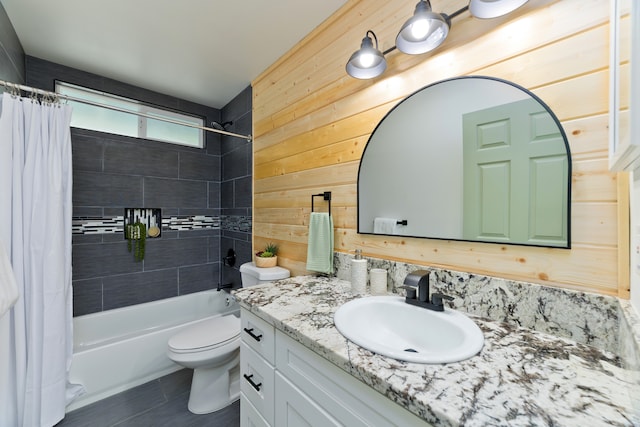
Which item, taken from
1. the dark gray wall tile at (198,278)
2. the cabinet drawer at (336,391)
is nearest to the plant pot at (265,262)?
the cabinet drawer at (336,391)

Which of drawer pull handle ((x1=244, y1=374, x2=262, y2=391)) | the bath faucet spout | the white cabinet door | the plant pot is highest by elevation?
the plant pot

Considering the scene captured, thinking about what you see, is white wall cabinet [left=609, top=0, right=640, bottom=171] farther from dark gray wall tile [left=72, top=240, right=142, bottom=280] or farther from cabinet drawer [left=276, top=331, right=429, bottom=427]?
dark gray wall tile [left=72, top=240, right=142, bottom=280]

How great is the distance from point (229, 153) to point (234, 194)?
0.48 m

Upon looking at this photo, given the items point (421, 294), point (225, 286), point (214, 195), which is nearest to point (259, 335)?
point (421, 294)

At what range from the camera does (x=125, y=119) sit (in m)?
2.35

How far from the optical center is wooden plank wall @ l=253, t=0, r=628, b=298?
2.43ft

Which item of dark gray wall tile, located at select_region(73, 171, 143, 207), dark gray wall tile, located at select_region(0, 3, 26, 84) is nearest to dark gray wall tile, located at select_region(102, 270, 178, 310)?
dark gray wall tile, located at select_region(73, 171, 143, 207)

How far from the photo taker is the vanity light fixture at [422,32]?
87 centimetres

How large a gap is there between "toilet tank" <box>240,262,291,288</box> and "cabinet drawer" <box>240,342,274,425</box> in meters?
0.58

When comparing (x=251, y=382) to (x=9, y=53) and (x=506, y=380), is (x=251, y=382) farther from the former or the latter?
(x=9, y=53)

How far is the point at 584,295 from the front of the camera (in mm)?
738

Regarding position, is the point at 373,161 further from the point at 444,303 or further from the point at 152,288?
the point at 152,288

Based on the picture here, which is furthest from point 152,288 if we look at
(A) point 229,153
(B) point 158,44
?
(B) point 158,44

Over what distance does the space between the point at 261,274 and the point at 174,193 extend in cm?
155
